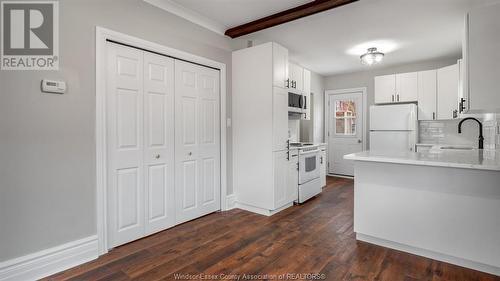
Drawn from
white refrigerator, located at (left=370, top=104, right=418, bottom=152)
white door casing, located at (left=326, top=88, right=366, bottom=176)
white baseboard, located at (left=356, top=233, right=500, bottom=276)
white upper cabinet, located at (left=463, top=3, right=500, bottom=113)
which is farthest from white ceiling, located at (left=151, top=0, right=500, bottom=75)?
white baseboard, located at (left=356, top=233, right=500, bottom=276)

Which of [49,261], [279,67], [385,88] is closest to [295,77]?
[279,67]

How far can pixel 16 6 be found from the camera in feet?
6.28

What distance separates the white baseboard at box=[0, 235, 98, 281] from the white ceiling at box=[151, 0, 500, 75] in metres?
2.66

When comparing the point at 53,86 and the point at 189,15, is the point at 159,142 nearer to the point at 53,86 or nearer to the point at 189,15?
the point at 53,86

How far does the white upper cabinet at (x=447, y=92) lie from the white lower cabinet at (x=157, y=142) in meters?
4.09

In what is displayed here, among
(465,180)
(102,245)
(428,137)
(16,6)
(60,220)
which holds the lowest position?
(102,245)

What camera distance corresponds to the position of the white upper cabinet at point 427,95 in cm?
461

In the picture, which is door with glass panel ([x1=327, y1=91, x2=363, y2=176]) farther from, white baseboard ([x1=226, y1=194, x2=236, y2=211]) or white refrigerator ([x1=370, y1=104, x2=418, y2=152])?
white baseboard ([x1=226, y1=194, x2=236, y2=211])

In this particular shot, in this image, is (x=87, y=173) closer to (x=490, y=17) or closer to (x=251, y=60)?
(x=251, y=60)

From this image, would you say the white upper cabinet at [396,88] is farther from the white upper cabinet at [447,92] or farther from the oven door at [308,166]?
the oven door at [308,166]

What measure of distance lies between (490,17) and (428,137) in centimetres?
330

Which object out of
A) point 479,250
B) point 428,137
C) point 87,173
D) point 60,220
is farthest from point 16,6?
point 428,137

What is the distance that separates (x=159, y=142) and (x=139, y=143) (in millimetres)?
235

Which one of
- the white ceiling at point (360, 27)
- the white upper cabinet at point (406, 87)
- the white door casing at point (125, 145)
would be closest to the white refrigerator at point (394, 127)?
the white upper cabinet at point (406, 87)
